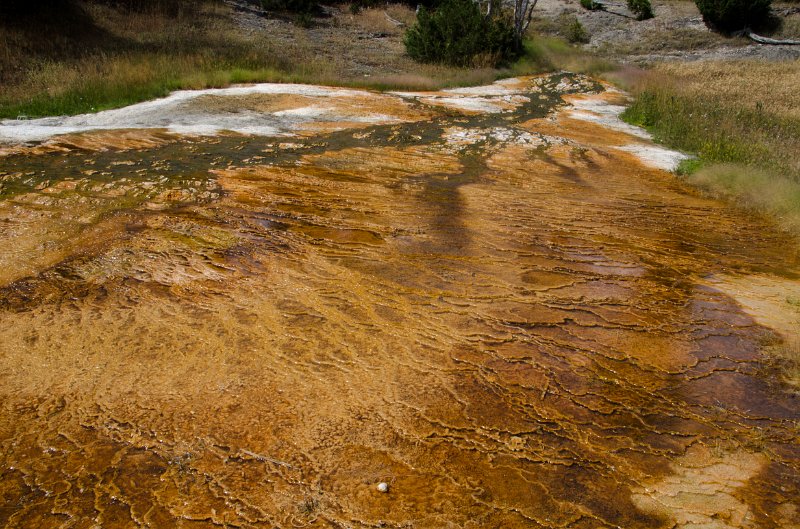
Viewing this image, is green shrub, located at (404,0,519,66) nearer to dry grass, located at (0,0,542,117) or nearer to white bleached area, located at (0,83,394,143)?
dry grass, located at (0,0,542,117)

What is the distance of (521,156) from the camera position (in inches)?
321

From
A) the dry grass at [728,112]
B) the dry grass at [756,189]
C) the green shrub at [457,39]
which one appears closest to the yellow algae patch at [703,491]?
the dry grass at [756,189]

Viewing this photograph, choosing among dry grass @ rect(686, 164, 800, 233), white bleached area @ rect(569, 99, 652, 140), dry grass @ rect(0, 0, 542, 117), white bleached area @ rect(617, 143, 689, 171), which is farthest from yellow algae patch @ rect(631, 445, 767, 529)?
dry grass @ rect(0, 0, 542, 117)

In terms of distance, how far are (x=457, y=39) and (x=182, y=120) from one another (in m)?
11.0

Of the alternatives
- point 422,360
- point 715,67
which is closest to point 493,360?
point 422,360

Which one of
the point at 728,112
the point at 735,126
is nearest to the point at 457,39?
the point at 728,112

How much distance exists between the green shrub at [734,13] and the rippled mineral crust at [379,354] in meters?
20.3

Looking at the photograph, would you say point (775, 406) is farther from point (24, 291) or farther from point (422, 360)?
point (24, 291)

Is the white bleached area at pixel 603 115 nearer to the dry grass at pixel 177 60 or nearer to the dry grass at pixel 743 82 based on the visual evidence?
the dry grass at pixel 743 82

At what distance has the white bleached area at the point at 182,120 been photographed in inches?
328

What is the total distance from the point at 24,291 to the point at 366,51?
52.0ft

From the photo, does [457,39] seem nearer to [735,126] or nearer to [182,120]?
[735,126]

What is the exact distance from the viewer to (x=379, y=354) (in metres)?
3.56

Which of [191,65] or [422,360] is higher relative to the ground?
[191,65]
